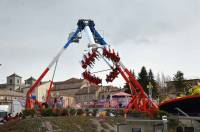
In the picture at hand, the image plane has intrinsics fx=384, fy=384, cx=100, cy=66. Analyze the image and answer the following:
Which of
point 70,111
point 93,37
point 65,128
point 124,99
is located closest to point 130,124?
point 65,128


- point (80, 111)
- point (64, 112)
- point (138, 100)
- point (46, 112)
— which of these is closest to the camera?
point (46, 112)

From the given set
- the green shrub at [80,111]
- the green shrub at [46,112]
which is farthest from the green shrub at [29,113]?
the green shrub at [80,111]

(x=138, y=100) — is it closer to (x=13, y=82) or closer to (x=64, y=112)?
(x=64, y=112)

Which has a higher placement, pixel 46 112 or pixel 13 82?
pixel 13 82

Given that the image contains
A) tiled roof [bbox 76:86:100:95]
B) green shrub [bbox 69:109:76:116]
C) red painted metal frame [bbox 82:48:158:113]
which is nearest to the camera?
green shrub [bbox 69:109:76:116]

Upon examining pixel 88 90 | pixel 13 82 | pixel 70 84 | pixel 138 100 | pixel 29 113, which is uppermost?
pixel 13 82

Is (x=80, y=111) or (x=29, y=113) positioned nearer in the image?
(x=29, y=113)

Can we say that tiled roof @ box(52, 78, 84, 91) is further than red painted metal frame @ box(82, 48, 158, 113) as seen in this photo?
Yes

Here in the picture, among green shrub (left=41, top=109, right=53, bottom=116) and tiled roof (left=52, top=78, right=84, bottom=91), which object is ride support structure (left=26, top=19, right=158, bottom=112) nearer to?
green shrub (left=41, top=109, right=53, bottom=116)

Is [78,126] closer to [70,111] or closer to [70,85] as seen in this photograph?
[70,111]

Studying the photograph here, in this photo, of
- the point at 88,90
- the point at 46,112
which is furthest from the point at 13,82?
the point at 46,112

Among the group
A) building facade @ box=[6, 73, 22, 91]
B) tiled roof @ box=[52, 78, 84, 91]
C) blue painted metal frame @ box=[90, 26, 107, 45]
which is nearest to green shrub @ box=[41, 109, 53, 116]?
blue painted metal frame @ box=[90, 26, 107, 45]

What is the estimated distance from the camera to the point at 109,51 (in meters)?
36.7

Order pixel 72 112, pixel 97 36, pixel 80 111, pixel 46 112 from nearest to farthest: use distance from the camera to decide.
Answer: pixel 46 112 < pixel 72 112 < pixel 80 111 < pixel 97 36
